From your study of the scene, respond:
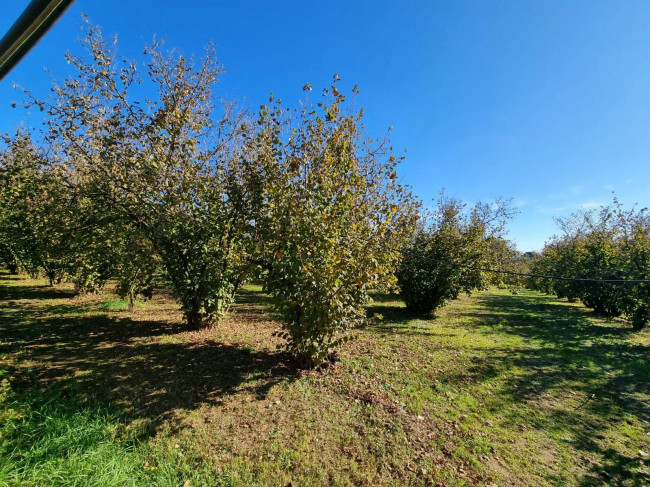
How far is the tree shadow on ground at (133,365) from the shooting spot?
4457 mm

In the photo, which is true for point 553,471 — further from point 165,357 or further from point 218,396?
point 165,357

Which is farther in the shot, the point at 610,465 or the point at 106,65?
the point at 106,65

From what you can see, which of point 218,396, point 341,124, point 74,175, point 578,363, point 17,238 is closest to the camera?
point 218,396

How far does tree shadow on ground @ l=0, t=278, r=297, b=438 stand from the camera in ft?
14.6

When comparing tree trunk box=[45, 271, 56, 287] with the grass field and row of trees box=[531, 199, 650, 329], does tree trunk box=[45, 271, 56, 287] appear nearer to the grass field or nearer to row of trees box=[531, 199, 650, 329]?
the grass field

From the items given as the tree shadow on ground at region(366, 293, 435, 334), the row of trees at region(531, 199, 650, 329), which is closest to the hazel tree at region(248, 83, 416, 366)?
the tree shadow on ground at region(366, 293, 435, 334)

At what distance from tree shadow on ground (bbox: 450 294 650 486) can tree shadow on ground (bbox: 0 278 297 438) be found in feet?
16.0

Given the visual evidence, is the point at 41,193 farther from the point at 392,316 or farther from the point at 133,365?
the point at 392,316

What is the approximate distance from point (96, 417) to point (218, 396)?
167 cm

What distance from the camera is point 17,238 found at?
851cm

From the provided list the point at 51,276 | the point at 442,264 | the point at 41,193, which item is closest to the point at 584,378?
the point at 442,264

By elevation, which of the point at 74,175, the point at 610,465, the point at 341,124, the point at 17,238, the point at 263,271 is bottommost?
the point at 610,465

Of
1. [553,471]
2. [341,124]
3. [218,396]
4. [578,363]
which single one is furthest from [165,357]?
[578,363]

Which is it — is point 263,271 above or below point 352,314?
above
